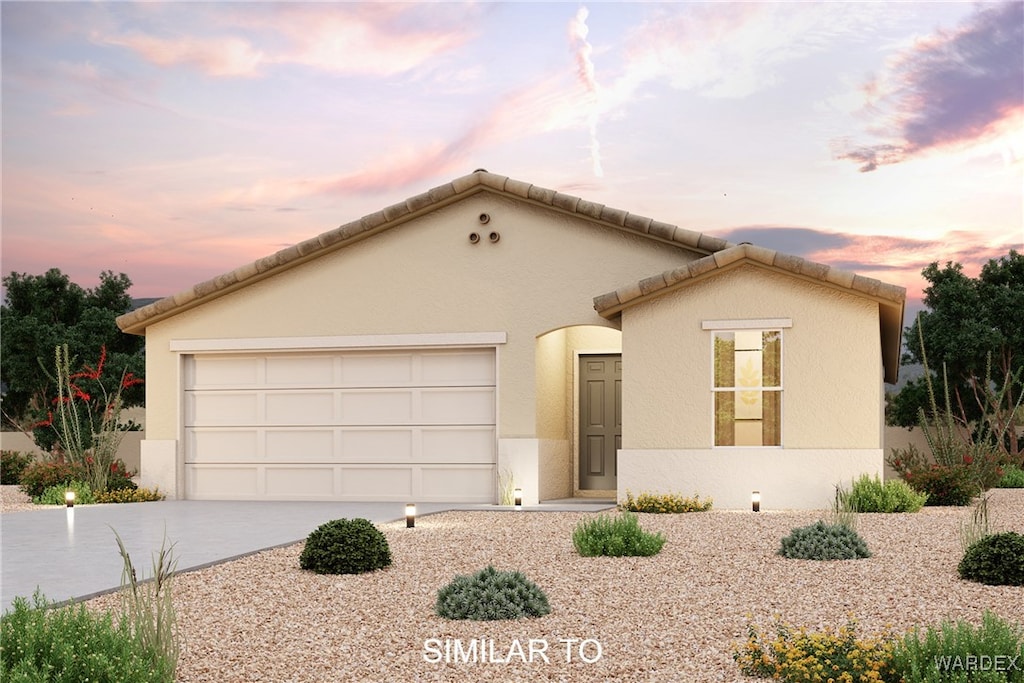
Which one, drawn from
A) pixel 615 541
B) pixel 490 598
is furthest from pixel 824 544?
pixel 490 598

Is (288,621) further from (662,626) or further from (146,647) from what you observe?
(662,626)

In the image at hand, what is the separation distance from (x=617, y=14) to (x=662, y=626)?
12.0 metres

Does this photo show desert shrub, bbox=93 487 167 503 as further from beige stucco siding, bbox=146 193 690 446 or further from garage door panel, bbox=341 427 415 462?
garage door panel, bbox=341 427 415 462

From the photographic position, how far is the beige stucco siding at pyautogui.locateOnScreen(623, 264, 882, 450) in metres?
14.5

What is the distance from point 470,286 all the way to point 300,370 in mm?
3256

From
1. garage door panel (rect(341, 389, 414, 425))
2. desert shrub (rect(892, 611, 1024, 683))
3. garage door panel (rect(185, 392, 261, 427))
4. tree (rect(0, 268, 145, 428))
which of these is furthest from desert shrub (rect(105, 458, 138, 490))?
desert shrub (rect(892, 611, 1024, 683))

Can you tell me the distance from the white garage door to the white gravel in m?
5.08

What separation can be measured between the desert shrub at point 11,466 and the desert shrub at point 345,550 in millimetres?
15500

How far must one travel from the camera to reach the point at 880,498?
45.1ft

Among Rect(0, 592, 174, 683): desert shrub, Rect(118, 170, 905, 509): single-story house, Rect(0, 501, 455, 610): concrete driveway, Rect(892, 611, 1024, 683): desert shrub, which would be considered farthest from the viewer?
Rect(118, 170, 905, 509): single-story house

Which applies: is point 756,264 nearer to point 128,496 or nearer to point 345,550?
point 345,550

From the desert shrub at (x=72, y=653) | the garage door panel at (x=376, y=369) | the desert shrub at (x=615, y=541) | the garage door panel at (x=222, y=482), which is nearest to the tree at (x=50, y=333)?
the garage door panel at (x=222, y=482)

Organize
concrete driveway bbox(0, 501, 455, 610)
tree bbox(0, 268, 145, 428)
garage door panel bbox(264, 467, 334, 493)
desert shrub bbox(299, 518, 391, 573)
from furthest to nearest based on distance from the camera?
tree bbox(0, 268, 145, 428) → garage door panel bbox(264, 467, 334, 493) → desert shrub bbox(299, 518, 391, 573) → concrete driveway bbox(0, 501, 455, 610)

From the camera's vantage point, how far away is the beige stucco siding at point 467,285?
16250 mm
